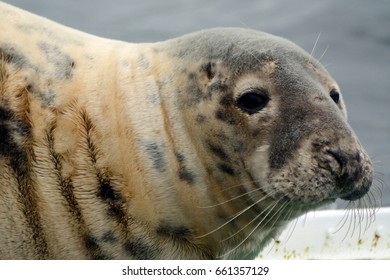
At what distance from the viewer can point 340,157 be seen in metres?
2.80

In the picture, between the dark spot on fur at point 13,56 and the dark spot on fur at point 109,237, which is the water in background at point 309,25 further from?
the dark spot on fur at point 109,237

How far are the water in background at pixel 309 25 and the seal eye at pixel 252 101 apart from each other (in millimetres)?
1053

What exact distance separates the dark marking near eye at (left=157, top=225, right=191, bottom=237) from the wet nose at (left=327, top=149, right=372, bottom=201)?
0.59m

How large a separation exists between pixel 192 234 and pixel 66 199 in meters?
0.48

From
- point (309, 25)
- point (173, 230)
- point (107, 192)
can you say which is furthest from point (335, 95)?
point (309, 25)

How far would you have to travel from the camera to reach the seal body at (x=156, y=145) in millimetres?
2955

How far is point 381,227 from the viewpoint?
4.36 metres

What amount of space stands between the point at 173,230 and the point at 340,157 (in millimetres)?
687

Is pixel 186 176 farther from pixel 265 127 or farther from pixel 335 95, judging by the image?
pixel 335 95

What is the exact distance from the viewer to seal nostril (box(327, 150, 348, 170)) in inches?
110

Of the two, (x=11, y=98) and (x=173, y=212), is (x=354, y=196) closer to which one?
(x=173, y=212)

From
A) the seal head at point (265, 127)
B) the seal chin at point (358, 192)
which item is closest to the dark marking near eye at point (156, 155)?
the seal head at point (265, 127)

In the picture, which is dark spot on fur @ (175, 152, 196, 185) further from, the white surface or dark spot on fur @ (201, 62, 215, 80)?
the white surface

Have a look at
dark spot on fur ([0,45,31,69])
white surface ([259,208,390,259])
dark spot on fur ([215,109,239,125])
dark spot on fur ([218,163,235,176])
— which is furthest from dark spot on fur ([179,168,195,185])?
white surface ([259,208,390,259])
